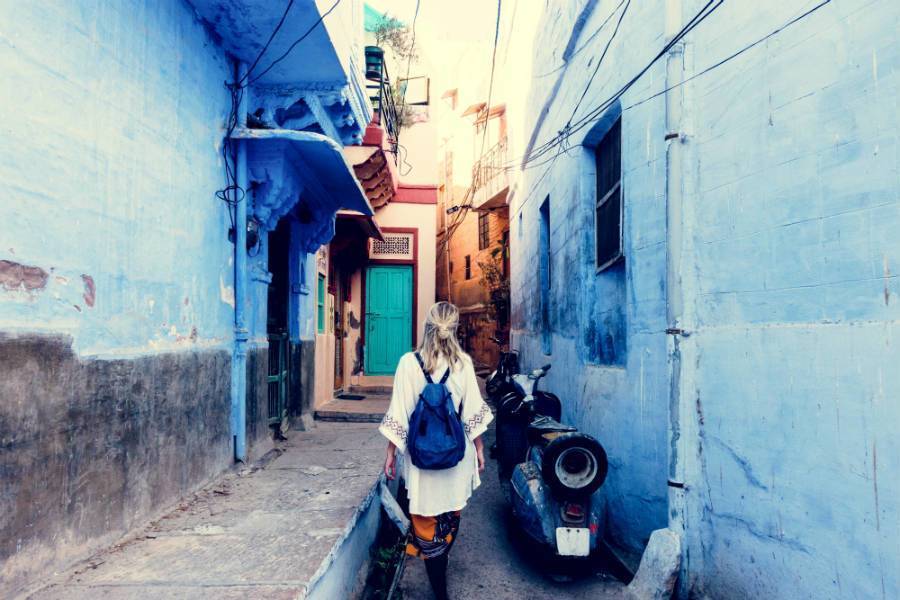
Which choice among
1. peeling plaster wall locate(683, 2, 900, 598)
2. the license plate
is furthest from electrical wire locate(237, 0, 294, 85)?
the license plate

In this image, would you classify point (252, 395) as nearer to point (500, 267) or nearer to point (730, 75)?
point (730, 75)

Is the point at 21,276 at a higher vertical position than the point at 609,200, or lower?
lower

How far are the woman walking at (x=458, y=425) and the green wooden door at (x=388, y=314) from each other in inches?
363

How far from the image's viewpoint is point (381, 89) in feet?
28.8

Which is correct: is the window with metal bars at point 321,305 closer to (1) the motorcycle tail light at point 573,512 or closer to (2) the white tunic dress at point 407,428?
(2) the white tunic dress at point 407,428

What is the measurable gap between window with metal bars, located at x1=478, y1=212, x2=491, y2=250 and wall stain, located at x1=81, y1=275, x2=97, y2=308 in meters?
16.6

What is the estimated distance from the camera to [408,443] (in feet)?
11.0

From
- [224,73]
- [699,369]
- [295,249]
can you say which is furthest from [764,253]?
[295,249]

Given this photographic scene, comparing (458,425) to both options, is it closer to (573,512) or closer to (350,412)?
(573,512)

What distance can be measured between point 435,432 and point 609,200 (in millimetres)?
3292

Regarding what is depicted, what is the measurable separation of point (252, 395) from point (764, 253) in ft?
14.1

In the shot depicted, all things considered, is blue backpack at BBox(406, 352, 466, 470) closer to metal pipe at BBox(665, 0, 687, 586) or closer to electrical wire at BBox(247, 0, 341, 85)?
metal pipe at BBox(665, 0, 687, 586)

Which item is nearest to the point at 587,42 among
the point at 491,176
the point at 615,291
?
the point at 615,291

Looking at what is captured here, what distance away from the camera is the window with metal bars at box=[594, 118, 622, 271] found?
17.4 ft
